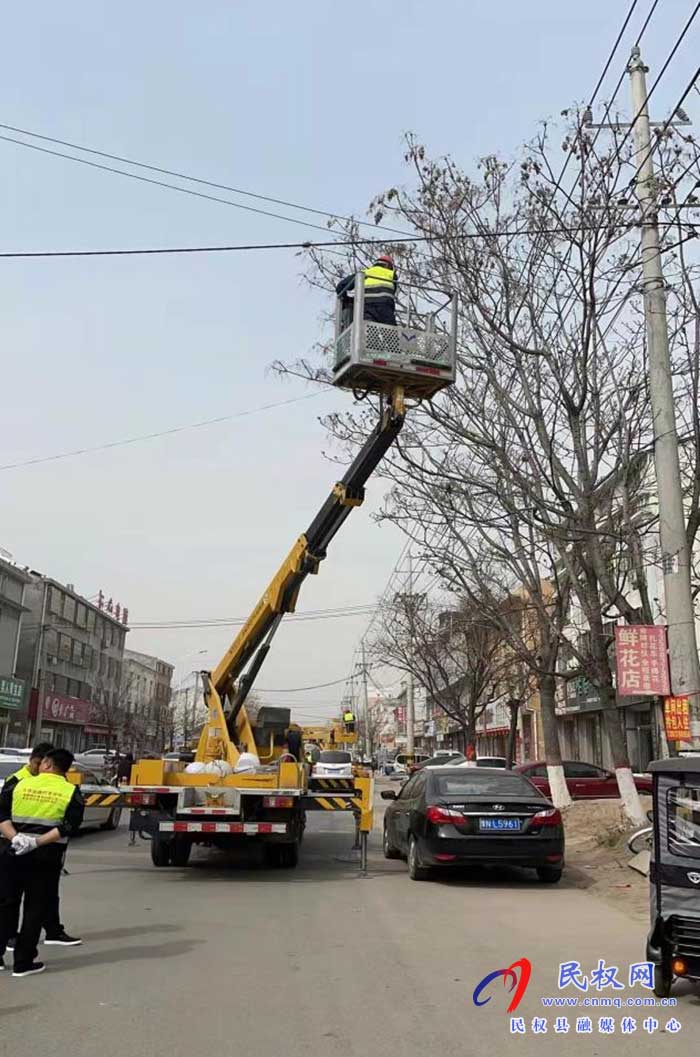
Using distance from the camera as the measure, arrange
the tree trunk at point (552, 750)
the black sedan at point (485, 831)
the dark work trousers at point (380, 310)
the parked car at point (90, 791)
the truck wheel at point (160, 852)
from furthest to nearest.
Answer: the tree trunk at point (552, 750) < the parked car at point (90, 791) < the truck wheel at point (160, 852) < the dark work trousers at point (380, 310) < the black sedan at point (485, 831)

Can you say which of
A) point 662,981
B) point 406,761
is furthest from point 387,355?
point 406,761

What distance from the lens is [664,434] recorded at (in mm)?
11039

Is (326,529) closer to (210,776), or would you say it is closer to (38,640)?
(210,776)

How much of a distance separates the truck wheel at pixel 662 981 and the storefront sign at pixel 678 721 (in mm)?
5217

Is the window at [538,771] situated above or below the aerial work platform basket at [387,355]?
below

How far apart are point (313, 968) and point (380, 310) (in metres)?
7.09

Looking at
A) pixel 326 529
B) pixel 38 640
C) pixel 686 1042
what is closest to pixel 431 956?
pixel 686 1042

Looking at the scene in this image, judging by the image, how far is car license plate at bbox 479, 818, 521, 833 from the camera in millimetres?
10109

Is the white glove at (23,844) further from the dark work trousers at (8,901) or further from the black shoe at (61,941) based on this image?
the black shoe at (61,941)

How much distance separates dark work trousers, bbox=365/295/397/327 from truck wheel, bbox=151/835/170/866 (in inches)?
286

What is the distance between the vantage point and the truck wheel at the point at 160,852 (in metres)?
11.9

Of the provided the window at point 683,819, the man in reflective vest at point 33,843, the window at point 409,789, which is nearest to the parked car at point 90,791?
the window at point 409,789

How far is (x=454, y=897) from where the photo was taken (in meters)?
9.63

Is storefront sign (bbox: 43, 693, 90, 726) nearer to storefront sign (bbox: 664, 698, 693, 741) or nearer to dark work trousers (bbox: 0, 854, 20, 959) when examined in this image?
storefront sign (bbox: 664, 698, 693, 741)
